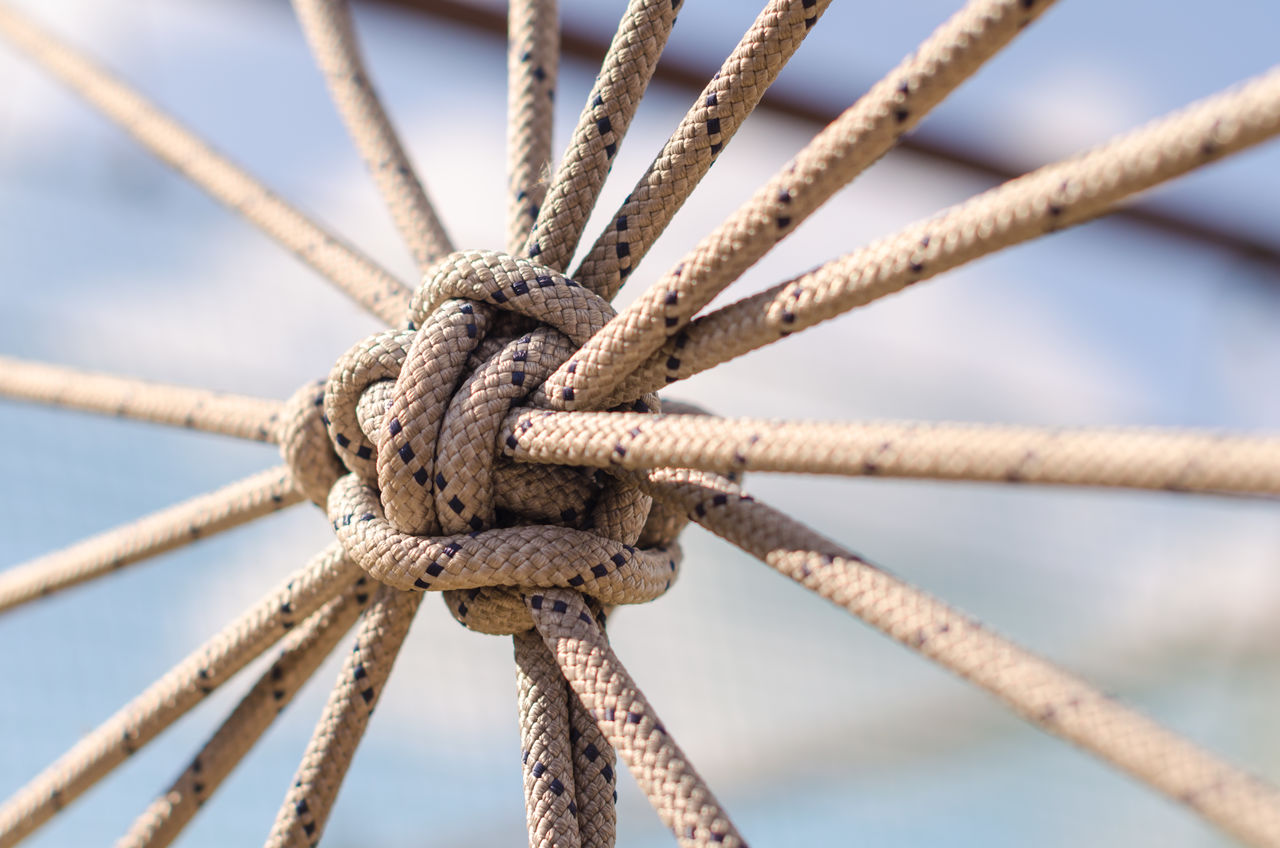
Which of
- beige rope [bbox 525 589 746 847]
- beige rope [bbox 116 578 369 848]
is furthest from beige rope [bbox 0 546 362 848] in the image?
beige rope [bbox 525 589 746 847]

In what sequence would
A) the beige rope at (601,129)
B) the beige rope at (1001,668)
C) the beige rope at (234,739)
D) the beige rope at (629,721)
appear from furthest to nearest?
the beige rope at (234,739), the beige rope at (601,129), the beige rope at (629,721), the beige rope at (1001,668)

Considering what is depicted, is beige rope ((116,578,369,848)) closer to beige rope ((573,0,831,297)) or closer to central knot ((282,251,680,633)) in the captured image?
central knot ((282,251,680,633))

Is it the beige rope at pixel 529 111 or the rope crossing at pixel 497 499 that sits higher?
the beige rope at pixel 529 111

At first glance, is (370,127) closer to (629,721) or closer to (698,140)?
(698,140)

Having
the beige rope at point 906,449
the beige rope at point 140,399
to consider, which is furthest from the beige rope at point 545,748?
the beige rope at point 140,399

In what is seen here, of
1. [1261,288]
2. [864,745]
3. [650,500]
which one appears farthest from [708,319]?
[1261,288]

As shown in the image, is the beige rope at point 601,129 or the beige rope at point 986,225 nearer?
the beige rope at point 986,225

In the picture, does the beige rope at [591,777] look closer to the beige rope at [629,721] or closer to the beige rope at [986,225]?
the beige rope at [629,721]
